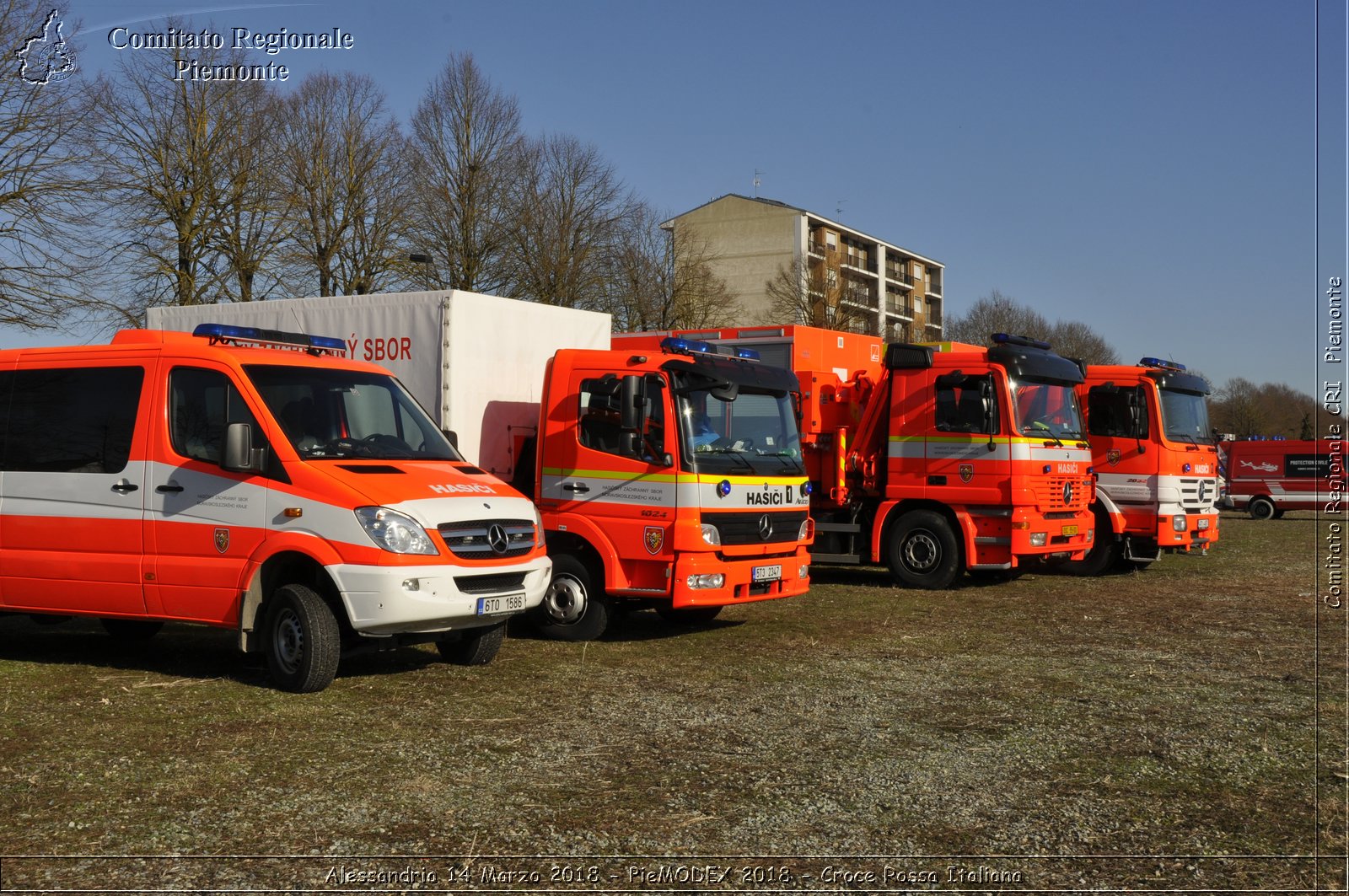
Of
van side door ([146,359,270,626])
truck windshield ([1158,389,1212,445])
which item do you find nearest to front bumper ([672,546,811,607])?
van side door ([146,359,270,626])

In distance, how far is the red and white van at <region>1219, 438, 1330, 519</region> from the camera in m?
35.2

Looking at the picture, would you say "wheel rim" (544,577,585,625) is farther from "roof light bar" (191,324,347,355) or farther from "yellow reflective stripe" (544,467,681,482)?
"roof light bar" (191,324,347,355)

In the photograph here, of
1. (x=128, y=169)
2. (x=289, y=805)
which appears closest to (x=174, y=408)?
(x=289, y=805)

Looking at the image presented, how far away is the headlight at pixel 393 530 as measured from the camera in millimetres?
8148

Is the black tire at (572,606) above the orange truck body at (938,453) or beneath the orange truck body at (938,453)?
beneath

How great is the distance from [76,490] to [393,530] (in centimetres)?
279

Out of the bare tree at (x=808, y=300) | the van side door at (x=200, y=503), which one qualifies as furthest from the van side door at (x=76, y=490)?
the bare tree at (x=808, y=300)

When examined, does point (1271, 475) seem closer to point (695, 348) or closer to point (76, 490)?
point (695, 348)

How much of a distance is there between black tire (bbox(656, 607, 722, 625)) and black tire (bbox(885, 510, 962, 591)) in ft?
12.0

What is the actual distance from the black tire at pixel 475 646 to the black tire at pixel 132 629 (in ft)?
9.49

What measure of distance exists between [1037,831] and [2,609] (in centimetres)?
782

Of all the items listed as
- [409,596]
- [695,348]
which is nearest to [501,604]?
[409,596]

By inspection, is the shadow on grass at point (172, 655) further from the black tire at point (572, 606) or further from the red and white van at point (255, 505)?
the black tire at point (572, 606)

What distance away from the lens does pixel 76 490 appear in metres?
9.20
